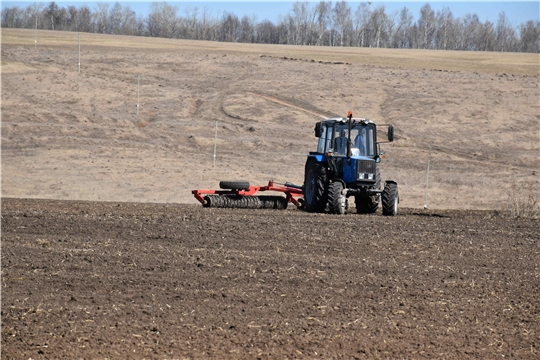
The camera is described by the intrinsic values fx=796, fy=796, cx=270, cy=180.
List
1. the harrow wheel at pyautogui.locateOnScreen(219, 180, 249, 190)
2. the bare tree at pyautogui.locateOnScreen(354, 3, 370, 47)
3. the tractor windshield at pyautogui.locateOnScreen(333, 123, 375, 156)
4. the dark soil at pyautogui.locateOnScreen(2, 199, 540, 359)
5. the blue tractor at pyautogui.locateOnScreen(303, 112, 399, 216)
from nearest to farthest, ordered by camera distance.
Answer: the dark soil at pyautogui.locateOnScreen(2, 199, 540, 359), the blue tractor at pyautogui.locateOnScreen(303, 112, 399, 216), the tractor windshield at pyautogui.locateOnScreen(333, 123, 375, 156), the harrow wheel at pyautogui.locateOnScreen(219, 180, 249, 190), the bare tree at pyautogui.locateOnScreen(354, 3, 370, 47)

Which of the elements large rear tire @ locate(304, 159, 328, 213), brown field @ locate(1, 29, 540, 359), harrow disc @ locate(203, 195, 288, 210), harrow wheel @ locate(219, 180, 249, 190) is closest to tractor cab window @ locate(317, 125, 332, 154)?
large rear tire @ locate(304, 159, 328, 213)

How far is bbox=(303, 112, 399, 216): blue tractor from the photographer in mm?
18062

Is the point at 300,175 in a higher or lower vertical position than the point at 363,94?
lower

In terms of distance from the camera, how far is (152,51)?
55625 millimetres

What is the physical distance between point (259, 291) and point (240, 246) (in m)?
2.87

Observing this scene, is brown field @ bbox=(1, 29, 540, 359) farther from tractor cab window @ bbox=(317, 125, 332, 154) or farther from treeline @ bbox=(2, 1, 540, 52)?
treeline @ bbox=(2, 1, 540, 52)

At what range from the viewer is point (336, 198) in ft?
58.8

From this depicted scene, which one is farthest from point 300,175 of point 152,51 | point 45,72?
point 152,51

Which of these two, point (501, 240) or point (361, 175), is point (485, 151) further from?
point (501, 240)

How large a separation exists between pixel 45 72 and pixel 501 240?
32.6 m

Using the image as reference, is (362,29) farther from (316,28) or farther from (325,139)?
(325,139)

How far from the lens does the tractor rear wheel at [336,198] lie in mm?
17938

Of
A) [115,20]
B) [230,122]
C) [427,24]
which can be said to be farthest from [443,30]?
[230,122]

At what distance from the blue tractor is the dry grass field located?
307 inches
